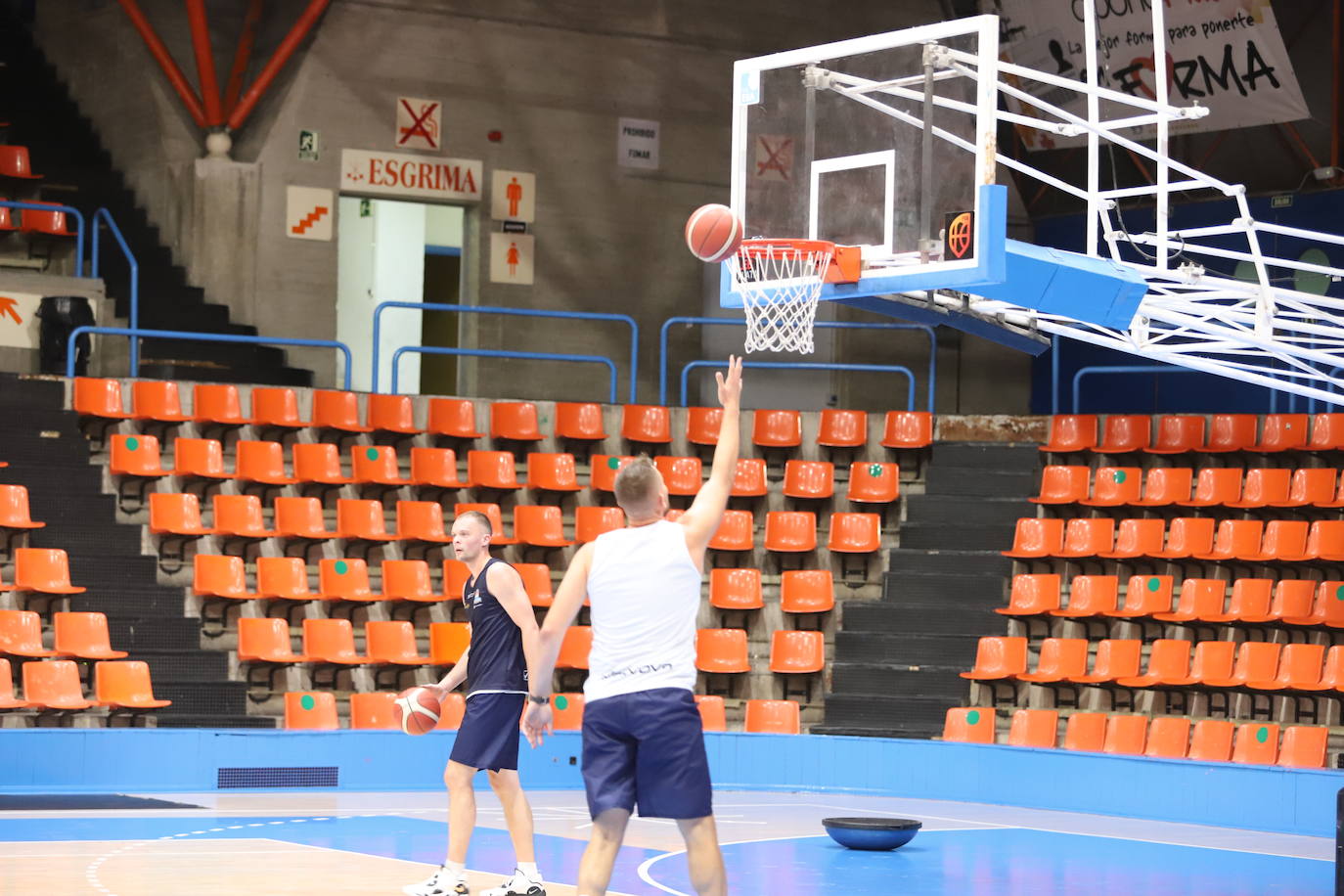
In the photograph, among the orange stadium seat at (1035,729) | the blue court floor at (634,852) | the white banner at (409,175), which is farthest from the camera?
the white banner at (409,175)

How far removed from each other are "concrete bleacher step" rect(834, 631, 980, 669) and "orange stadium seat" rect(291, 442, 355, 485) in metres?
4.18

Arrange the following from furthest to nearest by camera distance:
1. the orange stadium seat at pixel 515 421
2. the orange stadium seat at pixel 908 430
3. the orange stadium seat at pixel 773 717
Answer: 1. the orange stadium seat at pixel 908 430
2. the orange stadium seat at pixel 515 421
3. the orange stadium seat at pixel 773 717

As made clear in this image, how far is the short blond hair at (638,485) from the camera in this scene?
5.77m

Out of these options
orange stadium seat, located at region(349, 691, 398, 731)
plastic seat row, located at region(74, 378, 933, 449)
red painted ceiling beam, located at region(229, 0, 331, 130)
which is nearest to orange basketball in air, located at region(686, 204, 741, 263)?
orange stadium seat, located at region(349, 691, 398, 731)

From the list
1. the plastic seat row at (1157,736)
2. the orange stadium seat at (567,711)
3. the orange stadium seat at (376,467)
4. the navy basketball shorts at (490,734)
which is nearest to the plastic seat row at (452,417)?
the orange stadium seat at (376,467)

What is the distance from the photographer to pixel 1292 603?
13.3m

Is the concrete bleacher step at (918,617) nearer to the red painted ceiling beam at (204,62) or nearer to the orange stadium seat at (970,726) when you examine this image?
the orange stadium seat at (970,726)

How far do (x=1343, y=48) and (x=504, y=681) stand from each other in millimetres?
14112

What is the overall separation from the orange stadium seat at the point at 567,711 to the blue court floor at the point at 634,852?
1.20 meters

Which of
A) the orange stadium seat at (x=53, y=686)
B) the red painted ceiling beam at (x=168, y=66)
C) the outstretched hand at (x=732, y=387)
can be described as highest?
the red painted ceiling beam at (x=168, y=66)

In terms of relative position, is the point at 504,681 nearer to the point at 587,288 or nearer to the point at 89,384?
the point at 89,384

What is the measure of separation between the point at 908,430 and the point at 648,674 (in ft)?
34.6

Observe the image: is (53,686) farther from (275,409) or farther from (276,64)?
(276,64)

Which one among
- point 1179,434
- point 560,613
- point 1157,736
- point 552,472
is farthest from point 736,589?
point 560,613
